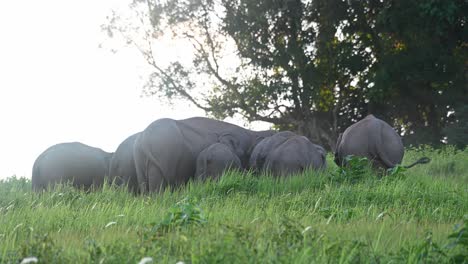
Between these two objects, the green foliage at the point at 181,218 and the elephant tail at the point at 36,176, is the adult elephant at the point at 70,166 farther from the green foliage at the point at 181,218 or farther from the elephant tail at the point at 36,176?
the green foliage at the point at 181,218

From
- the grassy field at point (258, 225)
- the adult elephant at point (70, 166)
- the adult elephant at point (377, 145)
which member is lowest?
the grassy field at point (258, 225)

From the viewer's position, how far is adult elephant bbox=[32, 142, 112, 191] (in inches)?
440

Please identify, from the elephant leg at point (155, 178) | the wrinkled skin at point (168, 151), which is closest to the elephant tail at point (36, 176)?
the wrinkled skin at point (168, 151)

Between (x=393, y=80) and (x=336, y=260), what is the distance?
699 inches

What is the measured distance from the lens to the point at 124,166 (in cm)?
1130

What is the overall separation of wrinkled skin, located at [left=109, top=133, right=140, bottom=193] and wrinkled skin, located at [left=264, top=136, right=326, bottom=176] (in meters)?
2.23

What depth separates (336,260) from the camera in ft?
13.7

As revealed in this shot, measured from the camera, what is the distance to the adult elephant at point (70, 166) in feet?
36.6

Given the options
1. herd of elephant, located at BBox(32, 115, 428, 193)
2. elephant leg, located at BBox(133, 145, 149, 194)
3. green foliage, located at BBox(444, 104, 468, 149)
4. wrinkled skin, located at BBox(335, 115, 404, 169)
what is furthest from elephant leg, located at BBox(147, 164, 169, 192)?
green foliage, located at BBox(444, 104, 468, 149)

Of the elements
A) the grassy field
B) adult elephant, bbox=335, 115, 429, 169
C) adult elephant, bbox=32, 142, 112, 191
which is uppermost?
adult elephant, bbox=335, 115, 429, 169

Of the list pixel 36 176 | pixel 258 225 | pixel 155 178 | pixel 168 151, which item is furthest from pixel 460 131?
pixel 258 225

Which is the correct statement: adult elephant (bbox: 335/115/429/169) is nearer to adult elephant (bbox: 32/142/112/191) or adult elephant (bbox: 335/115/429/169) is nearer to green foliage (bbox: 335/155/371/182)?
green foliage (bbox: 335/155/371/182)

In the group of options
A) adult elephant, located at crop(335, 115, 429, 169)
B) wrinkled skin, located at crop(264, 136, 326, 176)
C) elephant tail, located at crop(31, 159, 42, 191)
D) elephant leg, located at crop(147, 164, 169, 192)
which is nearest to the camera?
elephant leg, located at crop(147, 164, 169, 192)

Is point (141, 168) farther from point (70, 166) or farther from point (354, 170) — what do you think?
point (354, 170)
